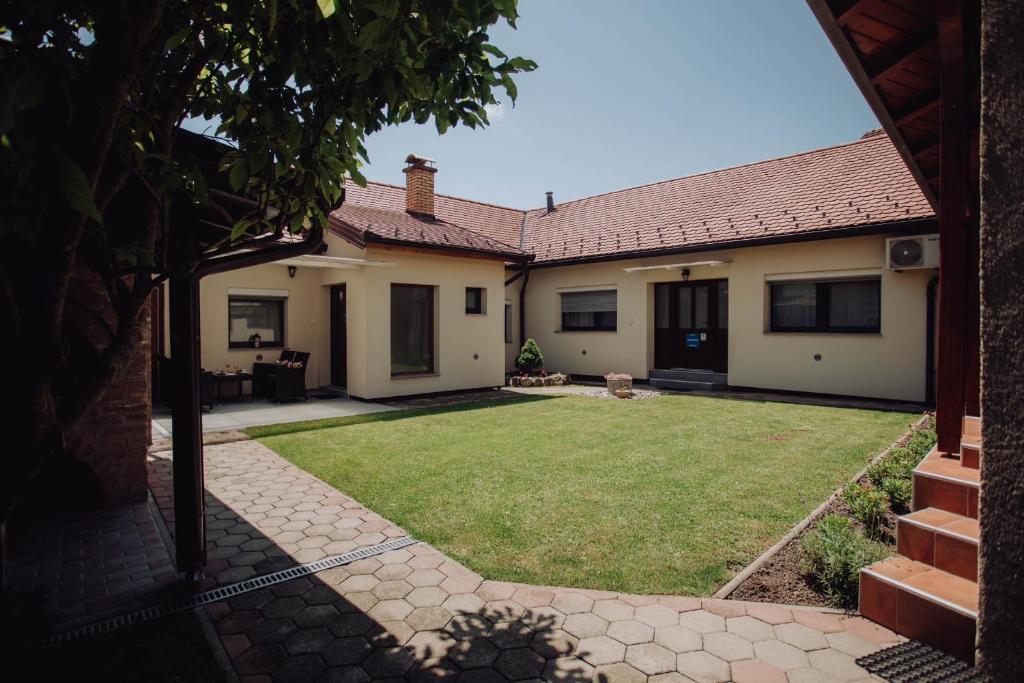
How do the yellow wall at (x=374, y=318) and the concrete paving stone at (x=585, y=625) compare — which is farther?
the yellow wall at (x=374, y=318)

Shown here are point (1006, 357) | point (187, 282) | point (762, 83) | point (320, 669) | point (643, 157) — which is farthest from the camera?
point (643, 157)

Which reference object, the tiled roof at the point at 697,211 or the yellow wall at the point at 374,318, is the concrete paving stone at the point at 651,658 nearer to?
the yellow wall at the point at 374,318

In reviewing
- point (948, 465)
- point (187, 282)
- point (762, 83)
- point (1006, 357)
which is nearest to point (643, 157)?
point (762, 83)

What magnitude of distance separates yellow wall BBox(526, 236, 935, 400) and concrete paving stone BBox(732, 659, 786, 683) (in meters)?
10.7

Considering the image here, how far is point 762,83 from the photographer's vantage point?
10219 millimetres

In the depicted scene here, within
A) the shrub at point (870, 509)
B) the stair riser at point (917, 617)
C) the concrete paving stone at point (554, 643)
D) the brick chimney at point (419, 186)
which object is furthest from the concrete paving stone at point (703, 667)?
the brick chimney at point (419, 186)

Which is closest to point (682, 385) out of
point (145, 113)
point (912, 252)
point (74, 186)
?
point (912, 252)

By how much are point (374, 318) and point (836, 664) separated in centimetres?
1034

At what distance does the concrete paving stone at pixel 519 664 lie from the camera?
2.67 metres

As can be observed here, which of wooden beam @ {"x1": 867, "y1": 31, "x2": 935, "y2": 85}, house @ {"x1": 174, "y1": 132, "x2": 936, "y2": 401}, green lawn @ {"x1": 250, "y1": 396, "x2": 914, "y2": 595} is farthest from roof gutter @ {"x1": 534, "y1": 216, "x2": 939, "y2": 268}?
A: wooden beam @ {"x1": 867, "y1": 31, "x2": 935, "y2": 85}

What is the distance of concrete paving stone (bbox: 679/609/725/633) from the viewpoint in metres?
3.06

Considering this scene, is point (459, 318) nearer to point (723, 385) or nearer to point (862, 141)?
point (723, 385)

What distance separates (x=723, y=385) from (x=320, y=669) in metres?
12.6

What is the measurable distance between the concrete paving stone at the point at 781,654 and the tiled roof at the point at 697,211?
10.1 metres
